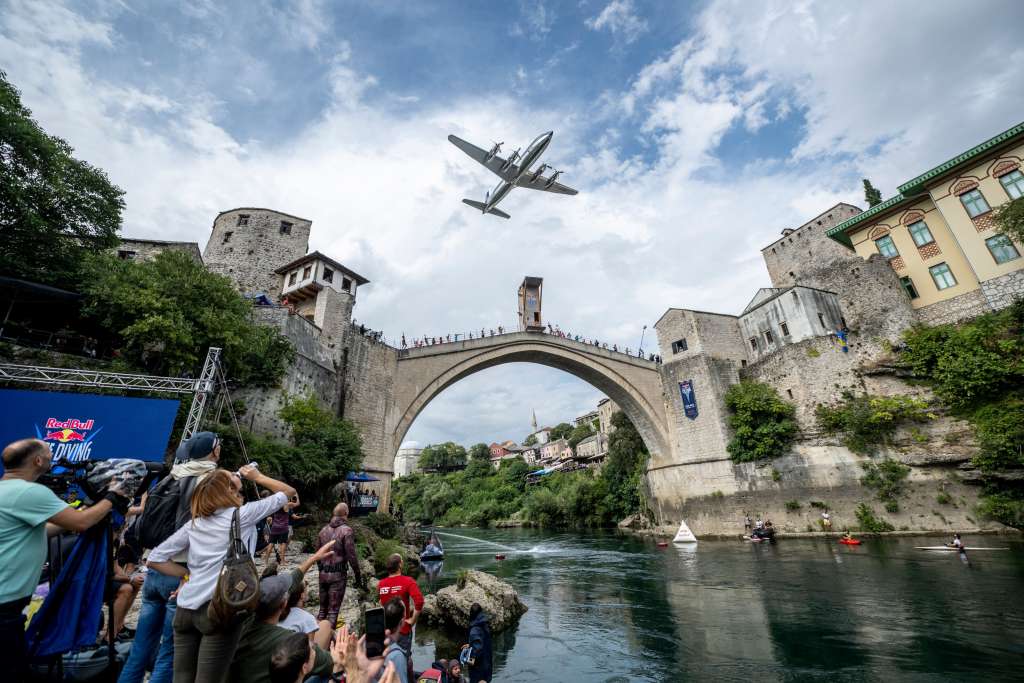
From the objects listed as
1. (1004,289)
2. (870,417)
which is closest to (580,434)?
(870,417)

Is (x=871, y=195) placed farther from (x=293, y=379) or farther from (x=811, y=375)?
(x=293, y=379)

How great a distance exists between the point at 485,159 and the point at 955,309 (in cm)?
1855

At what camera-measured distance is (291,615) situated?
2410 millimetres

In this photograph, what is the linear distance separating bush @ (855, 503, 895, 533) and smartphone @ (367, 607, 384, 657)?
19.1 metres

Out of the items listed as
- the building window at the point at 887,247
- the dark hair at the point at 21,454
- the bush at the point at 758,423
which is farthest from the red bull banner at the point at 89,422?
the building window at the point at 887,247

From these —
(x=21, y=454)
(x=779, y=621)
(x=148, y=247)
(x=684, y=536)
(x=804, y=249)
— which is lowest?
(x=779, y=621)

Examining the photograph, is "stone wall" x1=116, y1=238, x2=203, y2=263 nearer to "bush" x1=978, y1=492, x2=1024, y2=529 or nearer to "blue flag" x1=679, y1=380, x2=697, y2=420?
"blue flag" x1=679, y1=380, x2=697, y2=420

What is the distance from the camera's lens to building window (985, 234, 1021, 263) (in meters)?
14.5

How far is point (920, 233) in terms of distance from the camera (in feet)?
57.8

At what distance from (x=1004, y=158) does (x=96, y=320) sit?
1167 inches

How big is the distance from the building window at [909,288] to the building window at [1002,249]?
279 centimetres

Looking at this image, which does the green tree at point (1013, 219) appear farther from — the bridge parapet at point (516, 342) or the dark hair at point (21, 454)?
the dark hair at point (21, 454)

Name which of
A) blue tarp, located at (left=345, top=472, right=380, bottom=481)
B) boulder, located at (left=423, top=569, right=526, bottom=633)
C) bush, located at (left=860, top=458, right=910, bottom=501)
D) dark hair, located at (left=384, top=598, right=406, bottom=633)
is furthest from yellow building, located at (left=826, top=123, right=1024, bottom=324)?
blue tarp, located at (left=345, top=472, right=380, bottom=481)

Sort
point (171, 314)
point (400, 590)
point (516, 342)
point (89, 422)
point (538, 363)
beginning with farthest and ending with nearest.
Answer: point (538, 363), point (516, 342), point (171, 314), point (89, 422), point (400, 590)
